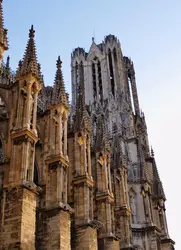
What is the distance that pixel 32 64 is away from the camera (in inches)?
782

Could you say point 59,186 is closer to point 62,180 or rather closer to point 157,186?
point 62,180

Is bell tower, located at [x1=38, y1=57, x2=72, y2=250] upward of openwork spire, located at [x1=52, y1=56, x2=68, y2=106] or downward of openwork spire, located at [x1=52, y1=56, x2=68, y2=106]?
downward

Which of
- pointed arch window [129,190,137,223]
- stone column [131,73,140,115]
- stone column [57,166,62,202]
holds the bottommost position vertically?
stone column [57,166,62,202]

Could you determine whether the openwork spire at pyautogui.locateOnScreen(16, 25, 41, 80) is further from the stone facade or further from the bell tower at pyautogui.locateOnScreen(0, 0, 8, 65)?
the bell tower at pyautogui.locateOnScreen(0, 0, 8, 65)

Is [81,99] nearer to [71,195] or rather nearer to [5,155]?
[71,195]

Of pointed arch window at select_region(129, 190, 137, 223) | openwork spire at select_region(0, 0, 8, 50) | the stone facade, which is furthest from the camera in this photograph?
pointed arch window at select_region(129, 190, 137, 223)

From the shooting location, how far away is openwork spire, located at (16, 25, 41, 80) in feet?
64.4

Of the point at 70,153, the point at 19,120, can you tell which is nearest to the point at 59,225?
the point at 19,120

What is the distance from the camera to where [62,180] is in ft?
63.2

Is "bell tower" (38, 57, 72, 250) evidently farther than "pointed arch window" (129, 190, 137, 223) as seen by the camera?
No

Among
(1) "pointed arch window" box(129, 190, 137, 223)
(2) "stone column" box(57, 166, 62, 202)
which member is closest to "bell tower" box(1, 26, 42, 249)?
(2) "stone column" box(57, 166, 62, 202)

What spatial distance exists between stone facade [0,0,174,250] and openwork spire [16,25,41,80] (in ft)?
0.17

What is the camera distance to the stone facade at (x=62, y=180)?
1631 centimetres

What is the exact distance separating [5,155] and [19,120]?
1.71 meters
